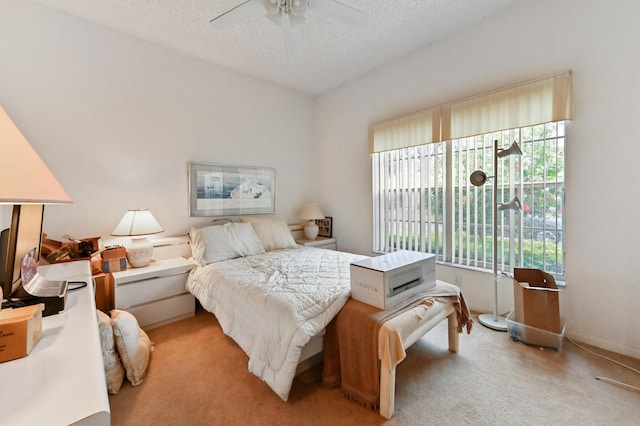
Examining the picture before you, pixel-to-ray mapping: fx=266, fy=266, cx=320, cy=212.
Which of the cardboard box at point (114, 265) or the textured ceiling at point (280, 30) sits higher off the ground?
the textured ceiling at point (280, 30)

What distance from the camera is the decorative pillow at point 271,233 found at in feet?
11.0

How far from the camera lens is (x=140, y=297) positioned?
241 centimetres

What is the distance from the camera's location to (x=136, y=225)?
2535mm

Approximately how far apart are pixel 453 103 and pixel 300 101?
92.8 inches

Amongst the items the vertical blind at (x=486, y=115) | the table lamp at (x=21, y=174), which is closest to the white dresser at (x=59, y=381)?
the table lamp at (x=21, y=174)

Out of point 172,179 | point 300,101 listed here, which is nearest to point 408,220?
point 300,101

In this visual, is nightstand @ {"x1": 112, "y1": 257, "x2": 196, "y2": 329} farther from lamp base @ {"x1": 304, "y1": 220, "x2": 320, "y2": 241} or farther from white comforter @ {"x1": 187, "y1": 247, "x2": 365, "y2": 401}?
lamp base @ {"x1": 304, "y1": 220, "x2": 320, "y2": 241}

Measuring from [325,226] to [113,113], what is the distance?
2.95 m

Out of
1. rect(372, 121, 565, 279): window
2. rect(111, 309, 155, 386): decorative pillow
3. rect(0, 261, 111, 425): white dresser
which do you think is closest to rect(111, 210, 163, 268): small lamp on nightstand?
rect(111, 309, 155, 386): decorative pillow

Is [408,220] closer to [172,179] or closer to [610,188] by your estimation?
[610,188]

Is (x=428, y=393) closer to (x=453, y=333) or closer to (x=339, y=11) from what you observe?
(x=453, y=333)

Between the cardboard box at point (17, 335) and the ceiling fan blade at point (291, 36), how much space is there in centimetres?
220

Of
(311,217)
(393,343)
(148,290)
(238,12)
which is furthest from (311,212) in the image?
(393,343)

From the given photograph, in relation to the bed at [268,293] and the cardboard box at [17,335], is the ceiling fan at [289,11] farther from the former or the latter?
the cardboard box at [17,335]
